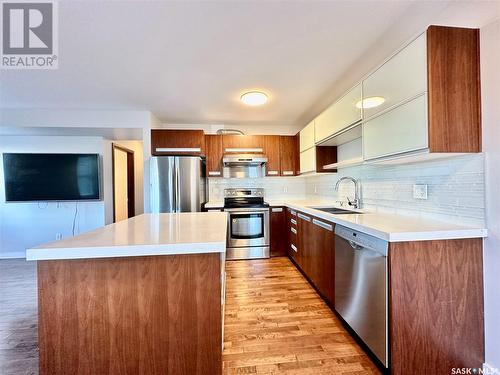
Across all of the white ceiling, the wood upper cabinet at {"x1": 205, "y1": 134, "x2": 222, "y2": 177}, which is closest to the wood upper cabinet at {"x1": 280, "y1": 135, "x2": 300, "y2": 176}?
the white ceiling

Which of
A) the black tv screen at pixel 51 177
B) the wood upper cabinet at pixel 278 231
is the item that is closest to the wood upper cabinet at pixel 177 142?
the black tv screen at pixel 51 177

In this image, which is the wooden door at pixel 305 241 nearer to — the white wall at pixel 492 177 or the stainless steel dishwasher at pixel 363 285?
the stainless steel dishwasher at pixel 363 285

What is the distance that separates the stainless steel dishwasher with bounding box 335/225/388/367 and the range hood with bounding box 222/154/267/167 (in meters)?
2.23

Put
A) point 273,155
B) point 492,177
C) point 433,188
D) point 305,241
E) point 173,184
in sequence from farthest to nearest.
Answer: point 273,155, point 173,184, point 305,241, point 433,188, point 492,177

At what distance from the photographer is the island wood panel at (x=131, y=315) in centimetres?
106

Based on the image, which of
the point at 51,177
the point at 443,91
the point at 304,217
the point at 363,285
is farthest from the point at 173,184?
the point at 443,91

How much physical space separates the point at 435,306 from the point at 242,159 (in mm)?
3060

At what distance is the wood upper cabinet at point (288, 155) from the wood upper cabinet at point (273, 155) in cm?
7

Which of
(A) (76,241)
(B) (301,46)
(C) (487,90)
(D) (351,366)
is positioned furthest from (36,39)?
(D) (351,366)

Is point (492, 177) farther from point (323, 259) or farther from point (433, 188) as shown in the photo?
point (323, 259)

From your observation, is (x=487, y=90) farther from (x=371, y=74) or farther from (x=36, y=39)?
(x=36, y=39)

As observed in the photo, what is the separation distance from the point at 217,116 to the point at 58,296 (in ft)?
10.8

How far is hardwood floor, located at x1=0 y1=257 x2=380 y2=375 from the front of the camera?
150 cm

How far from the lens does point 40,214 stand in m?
4.02
